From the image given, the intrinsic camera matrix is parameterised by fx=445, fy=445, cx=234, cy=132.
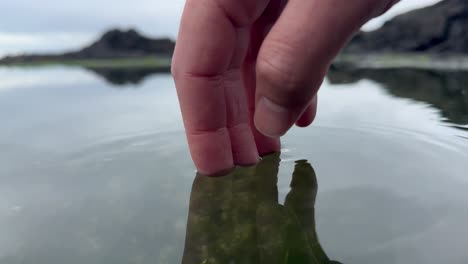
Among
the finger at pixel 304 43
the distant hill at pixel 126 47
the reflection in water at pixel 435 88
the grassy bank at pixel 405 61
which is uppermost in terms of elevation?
the finger at pixel 304 43

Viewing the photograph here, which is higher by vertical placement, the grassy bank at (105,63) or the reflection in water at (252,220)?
the reflection in water at (252,220)

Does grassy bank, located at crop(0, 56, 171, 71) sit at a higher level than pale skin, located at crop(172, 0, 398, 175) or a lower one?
lower

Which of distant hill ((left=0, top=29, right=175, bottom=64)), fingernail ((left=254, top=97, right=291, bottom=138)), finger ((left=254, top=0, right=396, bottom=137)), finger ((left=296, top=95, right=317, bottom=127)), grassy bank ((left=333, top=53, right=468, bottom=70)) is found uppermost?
finger ((left=254, top=0, right=396, bottom=137))

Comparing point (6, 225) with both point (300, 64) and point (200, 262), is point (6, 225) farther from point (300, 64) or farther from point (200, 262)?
point (300, 64)

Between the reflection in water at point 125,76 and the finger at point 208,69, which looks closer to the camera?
the finger at point 208,69

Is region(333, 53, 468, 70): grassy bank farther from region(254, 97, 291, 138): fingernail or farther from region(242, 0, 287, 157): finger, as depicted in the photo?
region(254, 97, 291, 138): fingernail

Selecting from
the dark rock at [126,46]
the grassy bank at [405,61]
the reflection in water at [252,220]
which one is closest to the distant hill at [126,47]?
the dark rock at [126,46]

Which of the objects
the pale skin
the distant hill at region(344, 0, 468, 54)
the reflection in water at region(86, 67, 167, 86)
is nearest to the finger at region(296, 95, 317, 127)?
the pale skin

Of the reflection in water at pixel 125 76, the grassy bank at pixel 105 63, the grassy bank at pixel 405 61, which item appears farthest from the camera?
the grassy bank at pixel 105 63

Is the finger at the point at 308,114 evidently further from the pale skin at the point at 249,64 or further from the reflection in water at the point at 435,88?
the reflection in water at the point at 435,88

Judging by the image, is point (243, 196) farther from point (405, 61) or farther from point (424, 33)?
point (424, 33)
